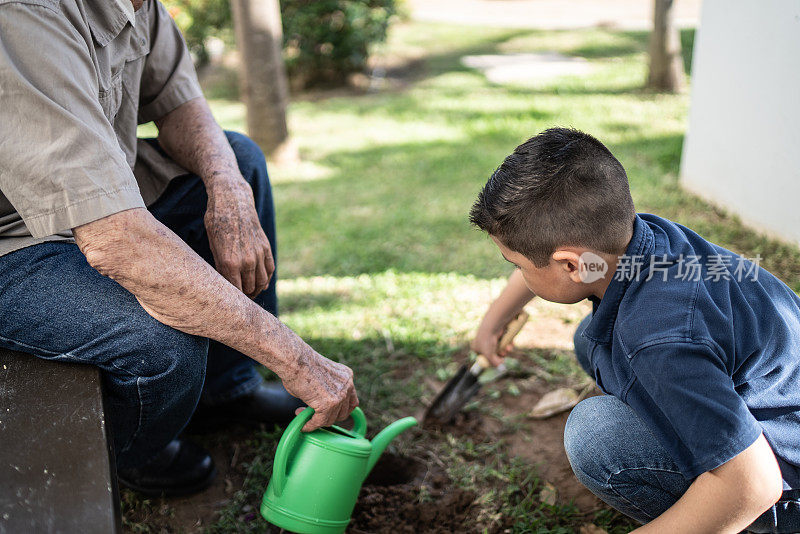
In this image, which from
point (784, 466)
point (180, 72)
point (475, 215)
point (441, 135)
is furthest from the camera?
point (441, 135)

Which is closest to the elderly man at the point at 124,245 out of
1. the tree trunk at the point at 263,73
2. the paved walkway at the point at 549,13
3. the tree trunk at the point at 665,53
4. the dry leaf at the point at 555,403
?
the dry leaf at the point at 555,403

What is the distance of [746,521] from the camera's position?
1.33 m

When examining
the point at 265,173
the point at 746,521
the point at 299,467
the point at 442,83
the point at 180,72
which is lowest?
the point at 442,83

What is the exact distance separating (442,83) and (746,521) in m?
6.68

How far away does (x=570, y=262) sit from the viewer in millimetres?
1508

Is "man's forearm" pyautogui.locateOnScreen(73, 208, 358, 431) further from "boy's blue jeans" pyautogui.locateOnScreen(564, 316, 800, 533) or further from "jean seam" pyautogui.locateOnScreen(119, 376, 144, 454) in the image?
"boy's blue jeans" pyautogui.locateOnScreen(564, 316, 800, 533)

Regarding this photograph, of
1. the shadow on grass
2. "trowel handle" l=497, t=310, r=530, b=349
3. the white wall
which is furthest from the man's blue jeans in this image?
the white wall

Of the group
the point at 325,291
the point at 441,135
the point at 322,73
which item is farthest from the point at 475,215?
the point at 322,73

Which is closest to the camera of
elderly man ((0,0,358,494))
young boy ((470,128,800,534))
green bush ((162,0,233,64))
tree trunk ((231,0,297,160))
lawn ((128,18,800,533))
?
young boy ((470,128,800,534))

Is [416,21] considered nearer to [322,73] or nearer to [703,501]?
[322,73]

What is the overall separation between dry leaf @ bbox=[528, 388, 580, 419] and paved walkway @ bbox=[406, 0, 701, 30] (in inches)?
313

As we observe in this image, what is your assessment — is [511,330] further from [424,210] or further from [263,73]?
[263,73]

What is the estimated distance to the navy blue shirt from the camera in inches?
49.5

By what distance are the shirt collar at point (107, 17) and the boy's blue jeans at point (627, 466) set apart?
57.9 inches
